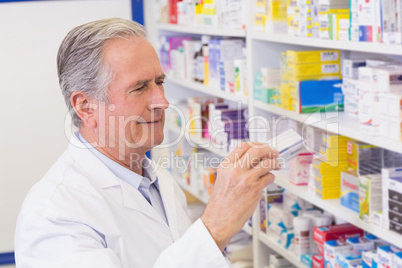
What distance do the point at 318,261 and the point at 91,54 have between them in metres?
1.46

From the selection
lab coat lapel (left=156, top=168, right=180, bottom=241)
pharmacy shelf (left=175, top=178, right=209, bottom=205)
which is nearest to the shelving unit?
pharmacy shelf (left=175, top=178, right=209, bottom=205)

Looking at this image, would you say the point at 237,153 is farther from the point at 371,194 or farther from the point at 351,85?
the point at 351,85

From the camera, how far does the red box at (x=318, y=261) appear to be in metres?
2.80

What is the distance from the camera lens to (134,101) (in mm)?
1942

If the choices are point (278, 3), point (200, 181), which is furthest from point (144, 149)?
point (200, 181)

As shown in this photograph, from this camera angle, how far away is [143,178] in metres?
2.06

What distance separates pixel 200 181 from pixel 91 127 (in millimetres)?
2279

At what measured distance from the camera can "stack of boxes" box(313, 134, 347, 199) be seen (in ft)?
8.89

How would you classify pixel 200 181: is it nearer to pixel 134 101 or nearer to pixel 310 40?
pixel 310 40

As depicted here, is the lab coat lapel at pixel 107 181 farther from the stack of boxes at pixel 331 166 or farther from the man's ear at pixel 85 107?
the stack of boxes at pixel 331 166

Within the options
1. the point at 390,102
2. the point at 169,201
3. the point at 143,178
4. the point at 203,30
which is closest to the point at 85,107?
the point at 143,178

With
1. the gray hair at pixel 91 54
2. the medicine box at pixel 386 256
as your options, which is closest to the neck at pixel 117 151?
the gray hair at pixel 91 54

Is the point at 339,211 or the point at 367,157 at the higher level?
the point at 367,157

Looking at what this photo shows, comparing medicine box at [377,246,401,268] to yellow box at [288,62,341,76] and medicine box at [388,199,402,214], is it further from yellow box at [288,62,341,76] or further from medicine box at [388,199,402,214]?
yellow box at [288,62,341,76]
